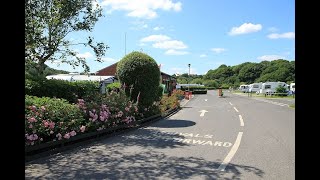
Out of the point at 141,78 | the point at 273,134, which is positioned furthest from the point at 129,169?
the point at 141,78

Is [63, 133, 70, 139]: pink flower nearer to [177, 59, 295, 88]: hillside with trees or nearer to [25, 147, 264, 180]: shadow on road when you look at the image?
[25, 147, 264, 180]: shadow on road

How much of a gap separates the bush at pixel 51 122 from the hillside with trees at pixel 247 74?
72.7m

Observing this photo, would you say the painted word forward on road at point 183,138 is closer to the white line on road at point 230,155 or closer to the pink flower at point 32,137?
the white line on road at point 230,155

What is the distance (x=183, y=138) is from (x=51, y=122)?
4.53m

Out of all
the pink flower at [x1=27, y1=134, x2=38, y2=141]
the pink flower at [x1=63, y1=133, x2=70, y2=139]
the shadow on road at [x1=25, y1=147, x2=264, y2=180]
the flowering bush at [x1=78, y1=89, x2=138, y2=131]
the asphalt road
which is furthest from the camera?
the flowering bush at [x1=78, y1=89, x2=138, y2=131]

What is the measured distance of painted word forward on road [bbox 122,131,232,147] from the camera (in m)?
10.1

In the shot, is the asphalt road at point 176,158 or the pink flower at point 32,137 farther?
the pink flower at point 32,137

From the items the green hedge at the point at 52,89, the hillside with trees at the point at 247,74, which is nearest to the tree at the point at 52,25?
the green hedge at the point at 52,89

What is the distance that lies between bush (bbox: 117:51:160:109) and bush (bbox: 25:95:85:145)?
20.0 ft

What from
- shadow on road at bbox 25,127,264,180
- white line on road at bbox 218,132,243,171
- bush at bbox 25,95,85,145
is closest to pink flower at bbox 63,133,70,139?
bush at bbox 25,95,85,145

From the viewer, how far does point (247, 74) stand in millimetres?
130125

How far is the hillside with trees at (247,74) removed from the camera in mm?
96300

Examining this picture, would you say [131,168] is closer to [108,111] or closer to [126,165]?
[126,165]

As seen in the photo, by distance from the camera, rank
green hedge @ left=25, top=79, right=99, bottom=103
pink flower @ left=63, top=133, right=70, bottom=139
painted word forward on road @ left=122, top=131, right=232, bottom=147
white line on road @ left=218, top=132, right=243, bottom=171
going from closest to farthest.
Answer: white line on road @ left=218, top=132, right=243, bottom=171, pink flower @ left=63, top=133, right=70, bottom=139, painted word forward on road @ left=122, top=131, right=232, bottom=147, green hedge @ left=25, top=79, right=99, bottom=103
